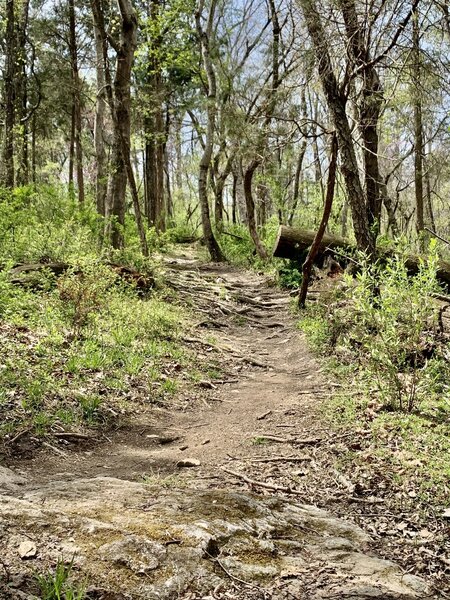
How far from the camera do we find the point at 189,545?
95.2 inches

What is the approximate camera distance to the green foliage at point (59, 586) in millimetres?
1850

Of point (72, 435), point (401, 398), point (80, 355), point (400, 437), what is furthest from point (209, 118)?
point (400, 437)

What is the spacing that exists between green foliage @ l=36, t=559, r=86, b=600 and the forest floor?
0.57m

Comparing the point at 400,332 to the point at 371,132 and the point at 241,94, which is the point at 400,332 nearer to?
the point at 371,132

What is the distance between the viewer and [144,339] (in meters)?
7.36

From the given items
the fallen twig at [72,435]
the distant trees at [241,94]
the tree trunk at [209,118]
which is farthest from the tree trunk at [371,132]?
the fallen twig at [72,435]

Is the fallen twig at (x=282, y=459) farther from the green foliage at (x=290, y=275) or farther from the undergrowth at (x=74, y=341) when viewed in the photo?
the green foliage at (x=290, y=275)

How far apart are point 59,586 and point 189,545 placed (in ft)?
2.28

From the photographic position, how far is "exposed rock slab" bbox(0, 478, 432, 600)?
2.16m

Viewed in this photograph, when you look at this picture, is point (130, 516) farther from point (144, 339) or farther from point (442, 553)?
point (144, 339)

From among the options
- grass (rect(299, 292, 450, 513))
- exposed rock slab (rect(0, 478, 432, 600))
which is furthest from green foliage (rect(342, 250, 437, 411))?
exposed rock slab (rect(0, 478, 432, 600))

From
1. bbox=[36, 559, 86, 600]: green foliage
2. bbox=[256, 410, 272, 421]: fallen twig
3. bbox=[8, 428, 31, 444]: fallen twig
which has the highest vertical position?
bbox=[36, 559, 86, 600]: green foliage

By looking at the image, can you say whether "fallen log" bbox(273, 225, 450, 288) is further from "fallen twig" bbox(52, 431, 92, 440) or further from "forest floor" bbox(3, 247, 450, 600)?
"fallen twig" bbox(52, 431, 92, 440)

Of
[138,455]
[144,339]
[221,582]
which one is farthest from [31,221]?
[221,582]
